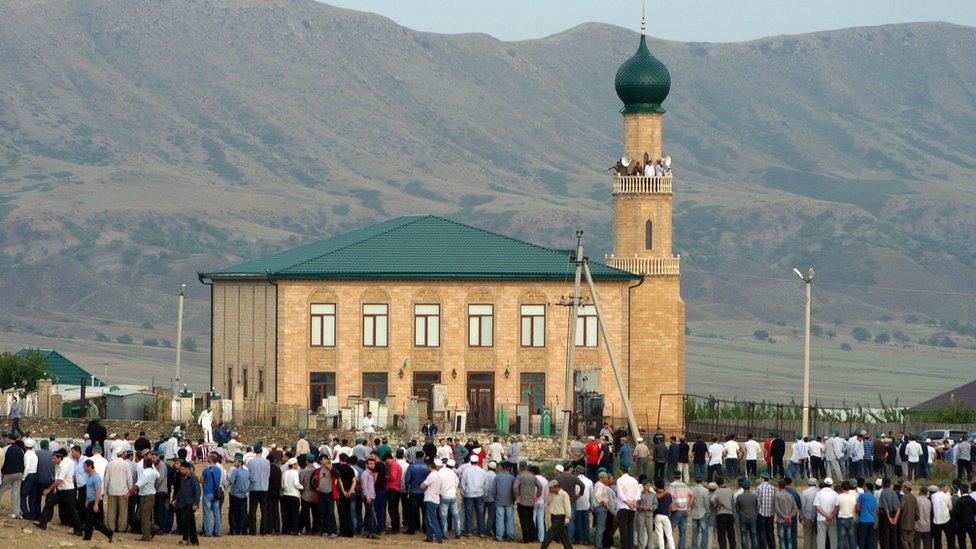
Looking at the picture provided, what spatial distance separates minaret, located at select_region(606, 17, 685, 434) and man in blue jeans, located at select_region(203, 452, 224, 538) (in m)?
32.3

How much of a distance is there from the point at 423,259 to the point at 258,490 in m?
31.9

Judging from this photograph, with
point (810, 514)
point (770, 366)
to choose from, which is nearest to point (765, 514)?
point (810, 514)

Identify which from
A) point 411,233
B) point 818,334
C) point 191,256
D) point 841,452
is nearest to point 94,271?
point 191,256

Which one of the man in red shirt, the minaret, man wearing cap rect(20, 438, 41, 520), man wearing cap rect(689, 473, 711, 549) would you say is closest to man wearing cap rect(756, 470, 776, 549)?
man wearing cap rect(689, 473, 711, 549)

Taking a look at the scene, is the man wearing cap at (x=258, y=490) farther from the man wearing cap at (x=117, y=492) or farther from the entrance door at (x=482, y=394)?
the entrance door at (x=482, y=394)

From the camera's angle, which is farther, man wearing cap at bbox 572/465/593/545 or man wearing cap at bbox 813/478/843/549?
man wearing cap at bbox 572/465/593/545

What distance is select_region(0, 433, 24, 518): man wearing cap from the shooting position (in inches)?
1260

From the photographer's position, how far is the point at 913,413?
69812 millimetres

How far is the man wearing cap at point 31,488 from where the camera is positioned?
105 feet

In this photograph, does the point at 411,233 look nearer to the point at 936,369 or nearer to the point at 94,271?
the point at 936,369

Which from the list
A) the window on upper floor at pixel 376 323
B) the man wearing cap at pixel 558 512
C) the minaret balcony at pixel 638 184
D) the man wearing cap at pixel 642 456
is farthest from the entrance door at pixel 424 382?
the man wearing cap at pixel 558 512

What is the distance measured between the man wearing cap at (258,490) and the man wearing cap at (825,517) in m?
8.50

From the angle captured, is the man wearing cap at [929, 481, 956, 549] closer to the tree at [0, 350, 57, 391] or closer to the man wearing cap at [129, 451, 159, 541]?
the man wearing cap at [129, 451, 159, 541]

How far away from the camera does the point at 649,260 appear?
6762 centimetres
